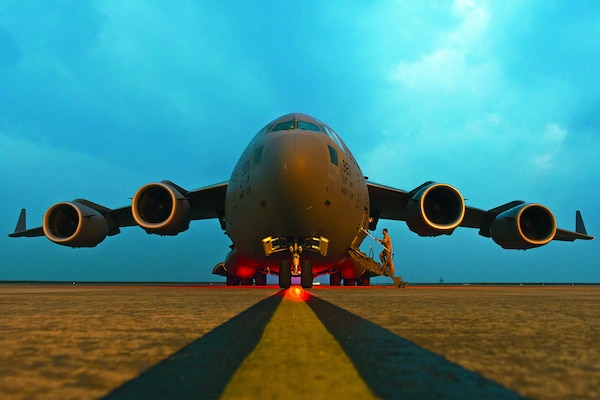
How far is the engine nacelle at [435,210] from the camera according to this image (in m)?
9.44

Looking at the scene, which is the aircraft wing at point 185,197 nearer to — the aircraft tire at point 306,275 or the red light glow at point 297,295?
the aircraft tire at point 306,275


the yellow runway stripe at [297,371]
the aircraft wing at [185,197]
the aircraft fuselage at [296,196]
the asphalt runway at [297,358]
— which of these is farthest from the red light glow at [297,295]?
the aircraft wing at [185,197]

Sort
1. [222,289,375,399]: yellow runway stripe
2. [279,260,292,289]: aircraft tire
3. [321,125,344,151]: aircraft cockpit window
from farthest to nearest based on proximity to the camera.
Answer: [321,125,344,151]: aircraft cockpit window, [279,260,292,289]: aircraft tire, [222,289,375,399]: yellow runway stripe

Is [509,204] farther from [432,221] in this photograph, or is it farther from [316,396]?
[316,396]

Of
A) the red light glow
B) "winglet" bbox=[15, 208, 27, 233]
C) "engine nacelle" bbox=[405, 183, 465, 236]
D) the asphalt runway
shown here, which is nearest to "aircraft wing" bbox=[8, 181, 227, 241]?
"winglet" bbox=[15, 208, 27, 233]

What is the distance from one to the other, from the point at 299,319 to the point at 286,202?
405 centimetres

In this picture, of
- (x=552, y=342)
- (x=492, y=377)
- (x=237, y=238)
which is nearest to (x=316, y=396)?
(x=492, y=377)

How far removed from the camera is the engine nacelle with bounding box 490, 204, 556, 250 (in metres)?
10.1

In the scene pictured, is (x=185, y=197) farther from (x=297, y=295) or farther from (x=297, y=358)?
Result: (x=297, y=358)

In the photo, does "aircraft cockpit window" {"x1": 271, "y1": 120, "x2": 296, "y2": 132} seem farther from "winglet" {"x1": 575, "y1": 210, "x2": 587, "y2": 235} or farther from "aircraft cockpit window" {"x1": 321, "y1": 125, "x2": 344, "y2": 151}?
"winglet" {"x1": 575, "y1": 210, "x2": 587, "y2": 235}

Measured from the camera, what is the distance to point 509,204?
11.0 m

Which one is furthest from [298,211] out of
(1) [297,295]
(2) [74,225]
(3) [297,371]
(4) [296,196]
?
(2) [74,225]

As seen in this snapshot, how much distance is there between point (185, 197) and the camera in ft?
33.1

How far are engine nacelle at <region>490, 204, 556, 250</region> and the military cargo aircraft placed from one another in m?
0.02
